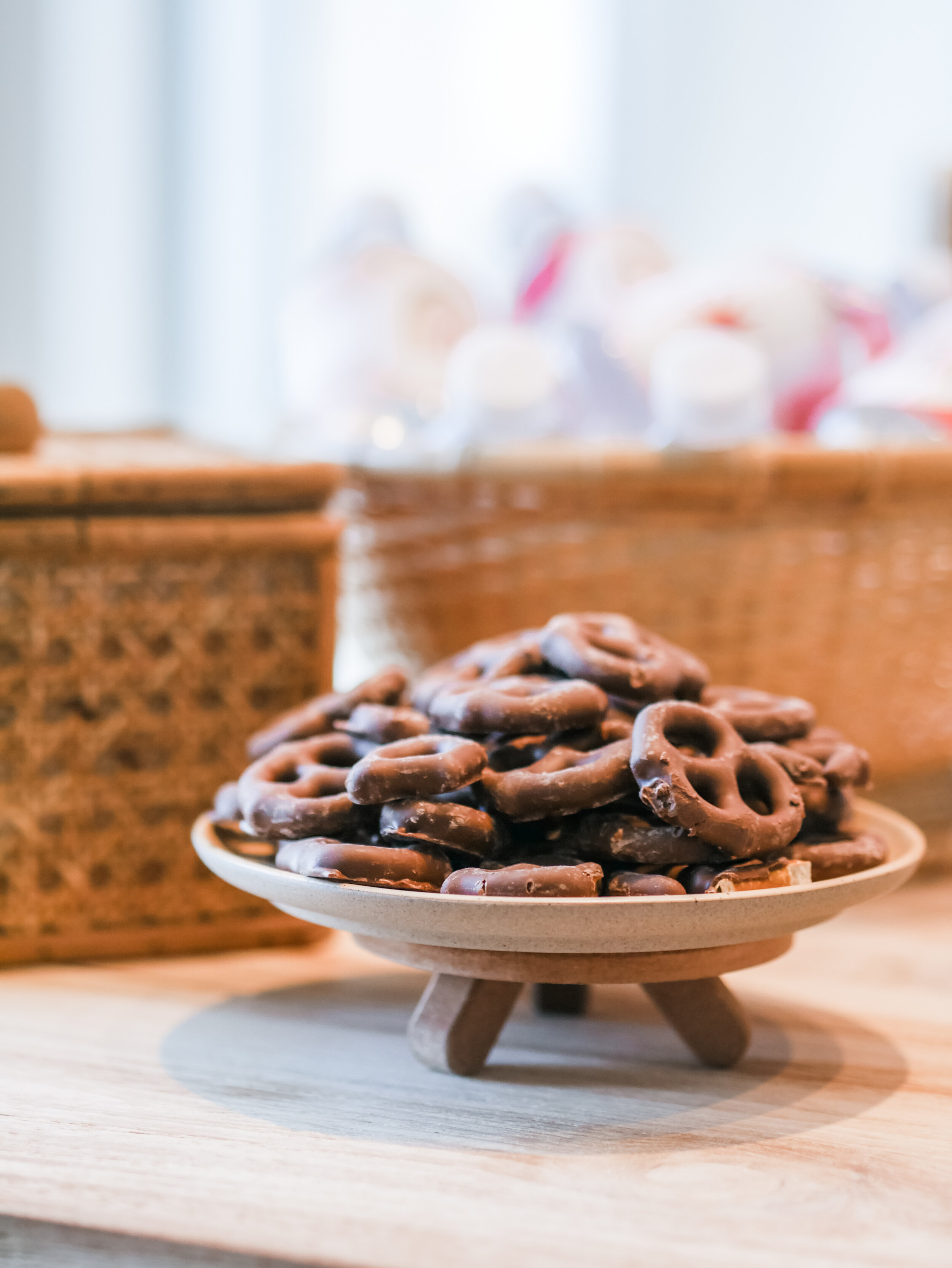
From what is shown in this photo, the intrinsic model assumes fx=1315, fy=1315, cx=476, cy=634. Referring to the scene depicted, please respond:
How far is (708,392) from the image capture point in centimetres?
84

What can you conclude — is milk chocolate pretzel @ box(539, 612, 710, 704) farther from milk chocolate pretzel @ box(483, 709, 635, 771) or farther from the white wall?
the white wall

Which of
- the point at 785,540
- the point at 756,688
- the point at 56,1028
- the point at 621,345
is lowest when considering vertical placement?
the point at 56,1028

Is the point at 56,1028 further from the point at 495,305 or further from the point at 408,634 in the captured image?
the point at 495,305

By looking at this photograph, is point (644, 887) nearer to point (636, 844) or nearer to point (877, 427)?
point (636, 844)

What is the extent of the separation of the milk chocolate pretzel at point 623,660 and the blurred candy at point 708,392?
26 cm

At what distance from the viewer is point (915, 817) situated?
40.3 inches

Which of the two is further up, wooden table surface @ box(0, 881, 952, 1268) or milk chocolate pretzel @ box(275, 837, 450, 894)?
milk chocolate pretzel @ box(275, 837, 450, 894)

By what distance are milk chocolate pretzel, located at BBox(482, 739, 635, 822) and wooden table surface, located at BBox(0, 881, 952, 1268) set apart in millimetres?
137

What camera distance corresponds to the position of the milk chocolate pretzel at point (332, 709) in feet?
2.04

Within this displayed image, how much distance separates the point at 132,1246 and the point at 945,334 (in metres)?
0.80

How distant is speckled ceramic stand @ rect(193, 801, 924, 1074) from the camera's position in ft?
1.63

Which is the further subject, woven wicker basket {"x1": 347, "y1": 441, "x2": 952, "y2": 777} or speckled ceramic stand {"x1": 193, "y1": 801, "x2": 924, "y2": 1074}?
woven wicker basket {"x1": 347, "y1": 441, "x2": 952, "y2": 777}

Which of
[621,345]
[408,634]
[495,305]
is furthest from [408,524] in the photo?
[495,305]

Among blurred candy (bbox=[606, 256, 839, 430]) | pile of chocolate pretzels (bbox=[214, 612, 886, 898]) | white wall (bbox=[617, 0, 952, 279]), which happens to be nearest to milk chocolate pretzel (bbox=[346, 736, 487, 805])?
pile of chocolate pretzels (bbox=[214, 612, 886, 898])
